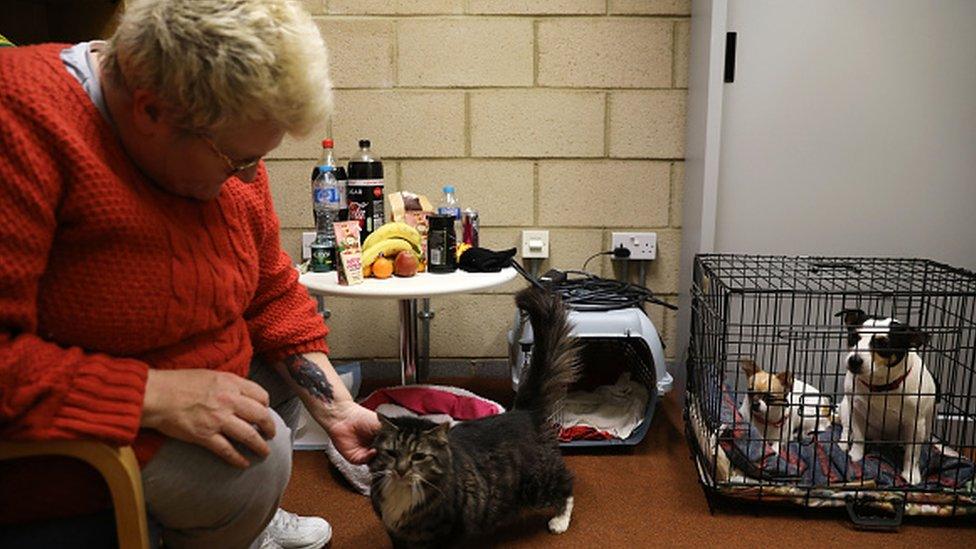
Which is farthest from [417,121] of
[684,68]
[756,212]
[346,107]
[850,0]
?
[850,0]

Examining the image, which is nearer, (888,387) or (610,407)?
(888,387)

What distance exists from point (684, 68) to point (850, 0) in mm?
550

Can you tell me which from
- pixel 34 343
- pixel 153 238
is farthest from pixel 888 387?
pixel 34 343

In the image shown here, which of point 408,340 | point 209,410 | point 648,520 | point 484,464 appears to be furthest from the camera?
point 408,340

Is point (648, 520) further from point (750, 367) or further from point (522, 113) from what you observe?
point (522, 113)

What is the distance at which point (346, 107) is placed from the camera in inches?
101

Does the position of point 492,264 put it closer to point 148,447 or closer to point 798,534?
point 798,534

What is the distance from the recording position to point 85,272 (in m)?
0.84

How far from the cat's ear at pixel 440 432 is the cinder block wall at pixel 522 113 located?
119 centimetres

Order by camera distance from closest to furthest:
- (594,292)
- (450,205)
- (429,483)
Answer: (429,483), (594,292), (450,205)

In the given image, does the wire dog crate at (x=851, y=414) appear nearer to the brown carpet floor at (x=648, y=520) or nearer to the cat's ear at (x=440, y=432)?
the brown carpet floor at (x=648, y=520)

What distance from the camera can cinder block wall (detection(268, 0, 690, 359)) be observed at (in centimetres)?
250

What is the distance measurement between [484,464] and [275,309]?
70 centimetres

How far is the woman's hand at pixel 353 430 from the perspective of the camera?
129 cm
